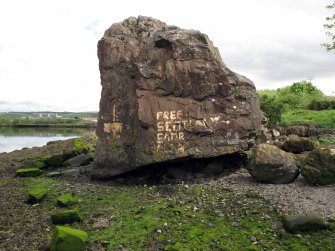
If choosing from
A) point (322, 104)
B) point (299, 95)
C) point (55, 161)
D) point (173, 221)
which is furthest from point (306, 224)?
point (299, 95)

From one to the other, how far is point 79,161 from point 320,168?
1209 cm

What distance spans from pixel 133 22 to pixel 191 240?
11.9 meters

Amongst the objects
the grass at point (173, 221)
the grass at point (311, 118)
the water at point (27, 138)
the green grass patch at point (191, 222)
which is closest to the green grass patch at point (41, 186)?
the grass at point (173, 221)

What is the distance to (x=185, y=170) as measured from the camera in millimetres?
16500

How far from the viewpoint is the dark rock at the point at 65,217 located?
467 inches

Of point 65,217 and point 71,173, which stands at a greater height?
point 71,173

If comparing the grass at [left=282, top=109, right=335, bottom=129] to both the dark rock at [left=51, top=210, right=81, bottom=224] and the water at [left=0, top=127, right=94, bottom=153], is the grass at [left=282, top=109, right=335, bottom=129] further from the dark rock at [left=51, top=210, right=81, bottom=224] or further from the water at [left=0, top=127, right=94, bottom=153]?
the water at [left=0, top=127, right=94, bottom=153]

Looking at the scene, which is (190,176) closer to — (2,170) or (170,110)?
(170,110)

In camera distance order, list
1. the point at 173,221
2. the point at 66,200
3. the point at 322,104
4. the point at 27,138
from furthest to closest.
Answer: the point at 27,138, the point at 322,104, the point at 66,200, the point at 173,221

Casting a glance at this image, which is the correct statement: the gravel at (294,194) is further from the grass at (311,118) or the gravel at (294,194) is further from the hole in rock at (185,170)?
Result: the grass at (311,118)

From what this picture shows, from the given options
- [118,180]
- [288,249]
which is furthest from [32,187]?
[288,249]

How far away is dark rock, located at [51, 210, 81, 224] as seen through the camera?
38.9ft

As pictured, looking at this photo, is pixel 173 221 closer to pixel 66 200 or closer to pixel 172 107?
pixel 66 200

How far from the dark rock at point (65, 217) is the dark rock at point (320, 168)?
7684mm
